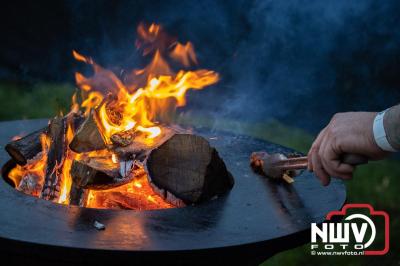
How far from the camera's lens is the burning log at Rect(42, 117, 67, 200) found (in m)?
2.81

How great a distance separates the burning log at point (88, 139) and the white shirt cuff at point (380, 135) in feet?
4.49

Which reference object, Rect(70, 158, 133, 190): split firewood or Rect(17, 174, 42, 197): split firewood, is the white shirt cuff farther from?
Rect(17, 174, 42, 197): split firewood

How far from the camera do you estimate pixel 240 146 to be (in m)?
3.47

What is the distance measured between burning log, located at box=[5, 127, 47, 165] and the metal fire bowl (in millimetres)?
316

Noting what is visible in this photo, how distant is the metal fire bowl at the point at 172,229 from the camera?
6.90ft

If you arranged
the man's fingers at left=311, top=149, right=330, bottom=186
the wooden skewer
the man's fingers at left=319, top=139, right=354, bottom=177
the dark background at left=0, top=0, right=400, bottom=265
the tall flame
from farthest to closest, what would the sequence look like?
1. the dark background at left=0, top=0, right=400, bottom=265
2. the tall flame
3. the wooden skewer
4. the man's fingers at left=311, top=149, right=330, bottom=186
5. the man's fingers at left=319, top=139, right=354, bottom=177

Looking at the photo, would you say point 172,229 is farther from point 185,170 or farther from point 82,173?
point 82,173

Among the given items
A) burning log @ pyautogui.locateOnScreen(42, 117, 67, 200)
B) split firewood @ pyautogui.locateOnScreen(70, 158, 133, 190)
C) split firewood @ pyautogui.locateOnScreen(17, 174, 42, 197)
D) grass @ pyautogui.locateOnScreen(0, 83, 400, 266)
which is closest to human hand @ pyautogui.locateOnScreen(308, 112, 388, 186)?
split firewood @ pyautogui.locateOnScreen(70, 158, 133, 190)

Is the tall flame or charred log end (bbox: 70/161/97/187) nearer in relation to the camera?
charred log end (bbox: 70/161/97/187)

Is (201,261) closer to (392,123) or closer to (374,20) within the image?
(392,123)

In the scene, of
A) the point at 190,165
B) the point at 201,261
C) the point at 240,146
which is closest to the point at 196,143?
the point at 190,165

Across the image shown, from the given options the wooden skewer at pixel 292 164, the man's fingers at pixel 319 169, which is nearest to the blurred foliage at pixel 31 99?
the wooden skewer at pixel 292 164

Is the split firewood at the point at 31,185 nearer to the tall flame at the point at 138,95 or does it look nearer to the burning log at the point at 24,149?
the burning log at the point at 24,149

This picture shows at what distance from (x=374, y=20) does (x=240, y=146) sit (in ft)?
12.3
